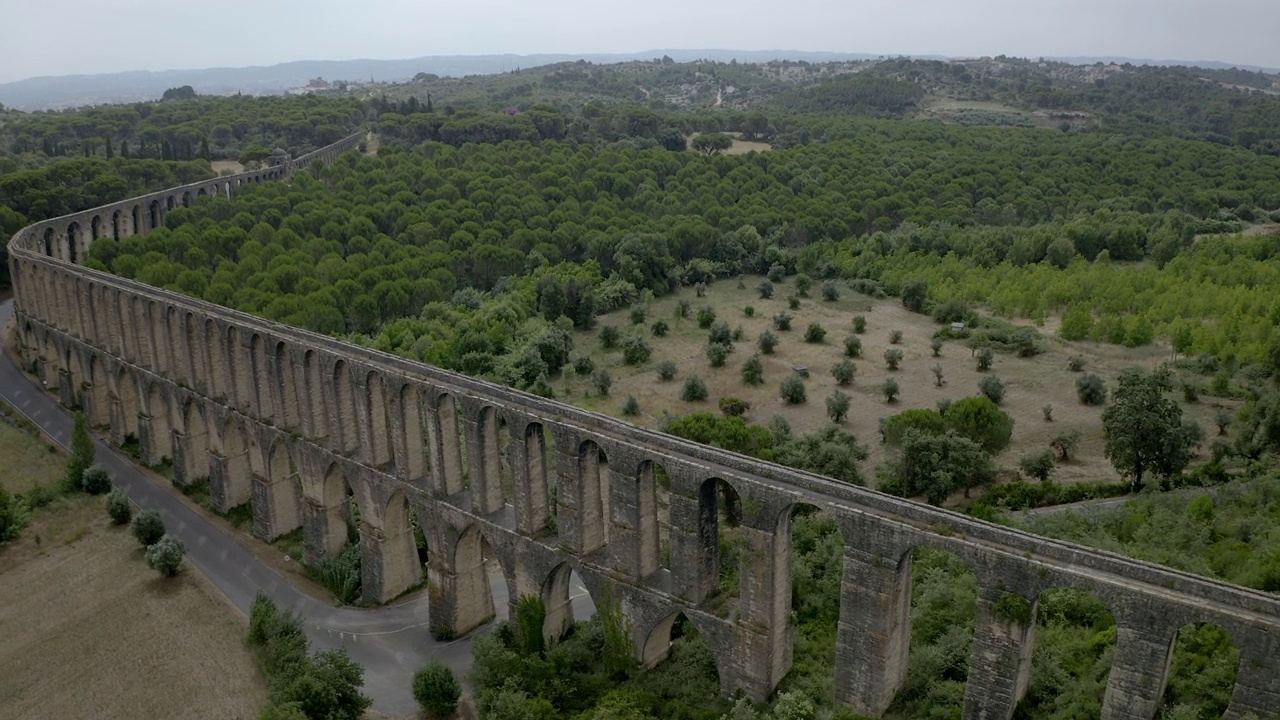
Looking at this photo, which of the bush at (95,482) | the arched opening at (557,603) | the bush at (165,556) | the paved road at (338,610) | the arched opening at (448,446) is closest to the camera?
the arched opening at (557,603)

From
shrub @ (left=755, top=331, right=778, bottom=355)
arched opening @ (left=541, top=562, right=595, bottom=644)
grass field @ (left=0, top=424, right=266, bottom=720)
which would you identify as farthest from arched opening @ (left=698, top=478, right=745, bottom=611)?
shrub @ (left=755, top=331, right=778, bottom=355)

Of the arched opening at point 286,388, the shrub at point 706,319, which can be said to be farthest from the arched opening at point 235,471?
the shrub at point 706,319

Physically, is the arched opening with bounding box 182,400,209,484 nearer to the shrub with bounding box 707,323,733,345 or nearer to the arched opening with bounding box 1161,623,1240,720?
the shrub with bounding box 707,323,733,345

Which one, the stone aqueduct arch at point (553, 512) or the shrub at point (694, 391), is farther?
the shrub at point (694, 391)

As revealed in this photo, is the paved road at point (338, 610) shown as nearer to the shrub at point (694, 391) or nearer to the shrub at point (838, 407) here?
the shrub at point (838, 407)

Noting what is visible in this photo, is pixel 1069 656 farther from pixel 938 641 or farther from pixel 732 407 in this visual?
pixel 732 407

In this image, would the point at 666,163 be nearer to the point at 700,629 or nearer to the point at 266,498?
the point at 266,498

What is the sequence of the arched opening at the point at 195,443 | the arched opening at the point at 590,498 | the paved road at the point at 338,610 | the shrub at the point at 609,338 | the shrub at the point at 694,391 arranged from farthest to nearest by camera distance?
1. the shrub at the point at 609,338
2. the shrub at the point at 694,391
3. the arched opening at the point at 195,443
4. the paved road at the point at 338,610
5. the arched opening at the point at 590,498
